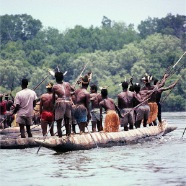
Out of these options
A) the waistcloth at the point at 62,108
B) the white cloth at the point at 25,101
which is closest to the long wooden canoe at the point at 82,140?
the waistcloth at the point at 62,108

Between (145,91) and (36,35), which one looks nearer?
(145,91)

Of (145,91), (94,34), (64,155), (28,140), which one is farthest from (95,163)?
(94,34)

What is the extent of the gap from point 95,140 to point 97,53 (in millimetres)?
95909

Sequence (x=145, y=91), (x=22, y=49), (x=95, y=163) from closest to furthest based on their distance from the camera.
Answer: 1. (x=95, y=163)
2. (x=145, y=91)
3. (x=22, y=49)

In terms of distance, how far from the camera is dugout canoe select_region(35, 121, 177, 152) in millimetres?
18788

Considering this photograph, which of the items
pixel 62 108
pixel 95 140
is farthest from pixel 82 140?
pixel 62 108

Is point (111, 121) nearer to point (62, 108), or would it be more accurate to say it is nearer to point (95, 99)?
point (95, 99)

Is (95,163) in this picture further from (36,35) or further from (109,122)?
(36,35)

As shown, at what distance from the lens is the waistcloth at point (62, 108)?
1942cm

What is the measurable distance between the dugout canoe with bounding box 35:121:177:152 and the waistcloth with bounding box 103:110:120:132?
0.96ft

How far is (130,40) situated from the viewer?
142375mm

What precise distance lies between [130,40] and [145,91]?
118168 millimetres

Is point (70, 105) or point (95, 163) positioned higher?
point (70, 105)

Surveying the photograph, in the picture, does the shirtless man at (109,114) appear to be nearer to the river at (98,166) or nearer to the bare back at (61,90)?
the river at (98,166)
